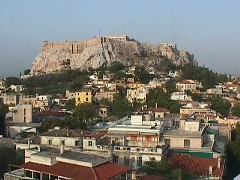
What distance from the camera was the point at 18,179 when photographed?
1895cm

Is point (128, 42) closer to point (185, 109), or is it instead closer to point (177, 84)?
point (177, 84)

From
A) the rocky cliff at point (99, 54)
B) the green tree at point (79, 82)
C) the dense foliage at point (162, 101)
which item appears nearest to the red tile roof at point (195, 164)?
the dense foliage at point (162, 101)

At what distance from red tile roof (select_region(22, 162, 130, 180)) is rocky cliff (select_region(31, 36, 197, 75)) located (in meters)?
81.8

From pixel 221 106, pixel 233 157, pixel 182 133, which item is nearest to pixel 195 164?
pixel 182 133

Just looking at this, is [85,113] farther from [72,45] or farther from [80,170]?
[72,45]

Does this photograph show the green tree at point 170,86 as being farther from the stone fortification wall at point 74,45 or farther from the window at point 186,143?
the stone fortification wall at point 74,45

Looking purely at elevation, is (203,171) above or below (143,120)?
below

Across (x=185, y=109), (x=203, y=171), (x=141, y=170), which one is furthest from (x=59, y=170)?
(x=185, y=109)

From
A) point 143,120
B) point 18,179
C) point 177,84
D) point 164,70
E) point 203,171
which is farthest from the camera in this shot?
point 164,70

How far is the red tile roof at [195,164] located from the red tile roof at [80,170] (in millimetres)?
6542

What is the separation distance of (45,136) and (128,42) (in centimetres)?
8796

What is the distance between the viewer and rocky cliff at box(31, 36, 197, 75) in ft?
342

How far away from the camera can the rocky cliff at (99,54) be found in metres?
104

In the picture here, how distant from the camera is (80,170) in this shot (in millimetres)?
17938
